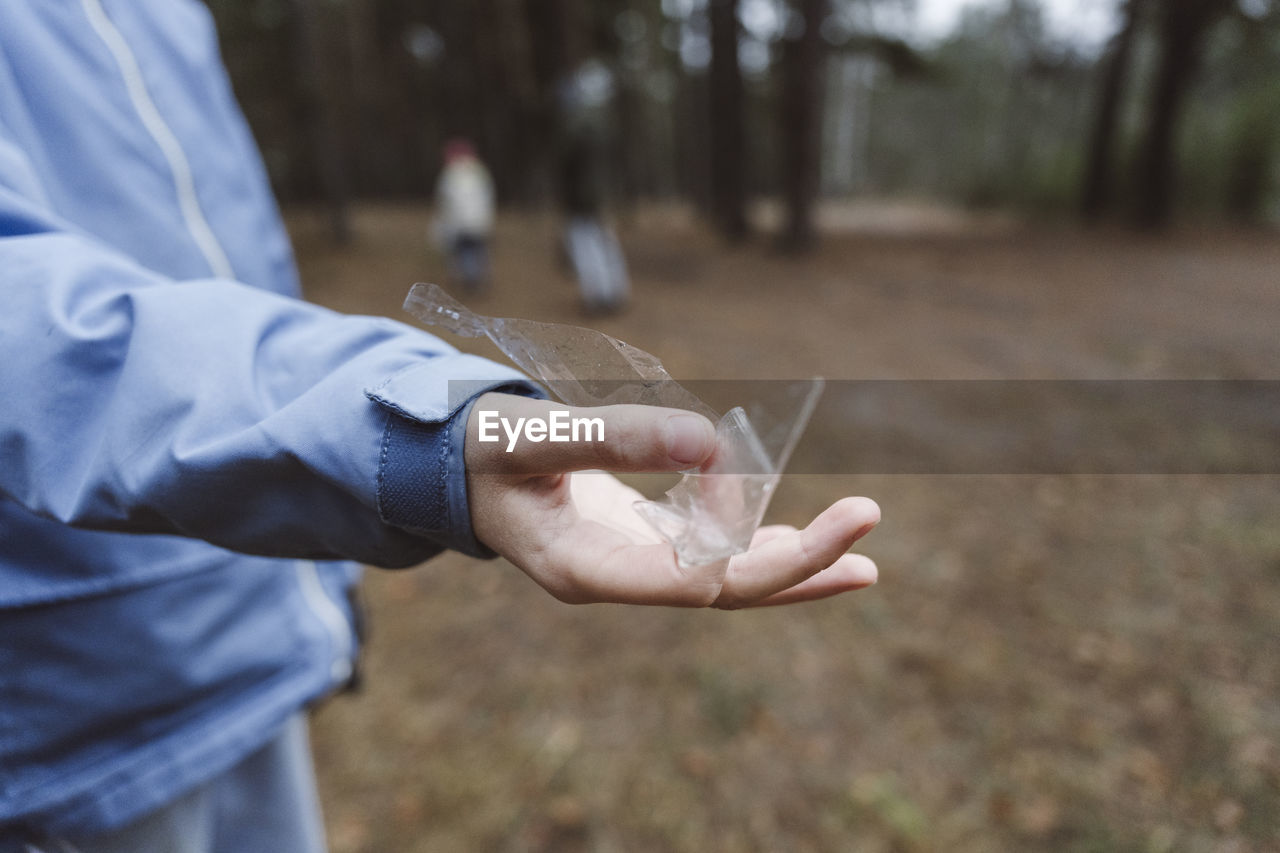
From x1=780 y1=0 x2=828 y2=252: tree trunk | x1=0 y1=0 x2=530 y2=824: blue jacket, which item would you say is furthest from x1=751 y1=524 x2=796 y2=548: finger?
x1=780 y1=0 x2=828 y2=252: tree trunk

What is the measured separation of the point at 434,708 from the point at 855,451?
3.38 meters

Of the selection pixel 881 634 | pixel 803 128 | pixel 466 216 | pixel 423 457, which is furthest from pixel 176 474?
pixel 803 128

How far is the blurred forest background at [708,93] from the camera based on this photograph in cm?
1286

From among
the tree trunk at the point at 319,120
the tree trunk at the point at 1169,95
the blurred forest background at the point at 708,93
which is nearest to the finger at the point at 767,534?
the blurred forest background at the point at 708,93

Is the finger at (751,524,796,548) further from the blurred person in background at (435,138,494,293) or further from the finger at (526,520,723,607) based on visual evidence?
the blurred person in background at (435,138,494,293)

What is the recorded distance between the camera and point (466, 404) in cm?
83

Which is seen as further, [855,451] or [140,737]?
[855,451]

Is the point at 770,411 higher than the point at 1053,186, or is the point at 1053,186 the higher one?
the point at 770,411

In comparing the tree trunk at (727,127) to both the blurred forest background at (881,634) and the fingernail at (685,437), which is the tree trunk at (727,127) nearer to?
the blurred forest background at (881,634)

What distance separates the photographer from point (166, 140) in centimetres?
128

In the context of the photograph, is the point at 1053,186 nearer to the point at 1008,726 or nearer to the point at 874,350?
the point at 874,350

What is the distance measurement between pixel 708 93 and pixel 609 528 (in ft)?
52.7

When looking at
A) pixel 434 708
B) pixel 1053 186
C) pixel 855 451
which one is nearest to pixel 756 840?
pixel 434 708

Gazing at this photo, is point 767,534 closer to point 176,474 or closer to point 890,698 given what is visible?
point 176,474
